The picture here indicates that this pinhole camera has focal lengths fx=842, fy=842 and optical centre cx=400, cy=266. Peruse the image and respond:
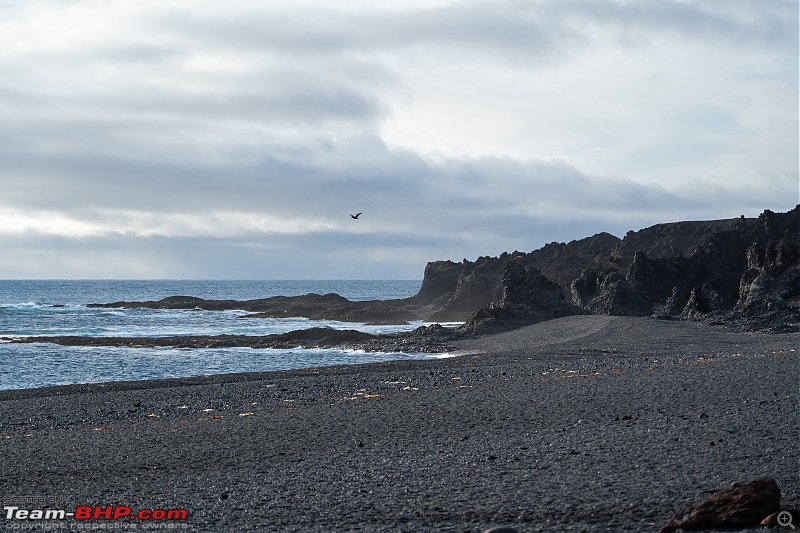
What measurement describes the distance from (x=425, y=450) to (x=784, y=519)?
6.66 metres

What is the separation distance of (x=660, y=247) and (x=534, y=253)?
16645 mm

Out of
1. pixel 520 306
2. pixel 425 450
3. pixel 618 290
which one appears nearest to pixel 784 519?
pixel 425 450

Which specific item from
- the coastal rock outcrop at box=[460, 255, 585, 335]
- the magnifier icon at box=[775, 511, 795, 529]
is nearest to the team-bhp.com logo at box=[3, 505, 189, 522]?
the magnifier icon at box=[775, 511, 795, 529]

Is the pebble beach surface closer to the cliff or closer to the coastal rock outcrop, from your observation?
the cliff

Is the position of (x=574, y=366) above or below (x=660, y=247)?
below

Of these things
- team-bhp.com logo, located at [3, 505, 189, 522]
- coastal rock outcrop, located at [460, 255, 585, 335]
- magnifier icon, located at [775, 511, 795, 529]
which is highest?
coastal rock outcrop, located at [460, 255, 585, 335]

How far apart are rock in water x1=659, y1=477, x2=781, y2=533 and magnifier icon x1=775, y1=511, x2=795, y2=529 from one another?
0.25 meters

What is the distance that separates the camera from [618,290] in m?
63.4

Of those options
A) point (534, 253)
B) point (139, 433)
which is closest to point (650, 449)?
point (139, 433)

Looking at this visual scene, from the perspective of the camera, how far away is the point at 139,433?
56.5 feet

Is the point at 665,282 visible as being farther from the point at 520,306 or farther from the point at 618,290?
the point at 520,306

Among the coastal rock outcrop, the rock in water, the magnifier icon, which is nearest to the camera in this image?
the magnifier icon

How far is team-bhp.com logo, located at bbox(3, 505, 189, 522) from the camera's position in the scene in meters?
10.6

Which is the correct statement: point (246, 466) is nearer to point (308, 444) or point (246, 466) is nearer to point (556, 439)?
point (308, 444)
